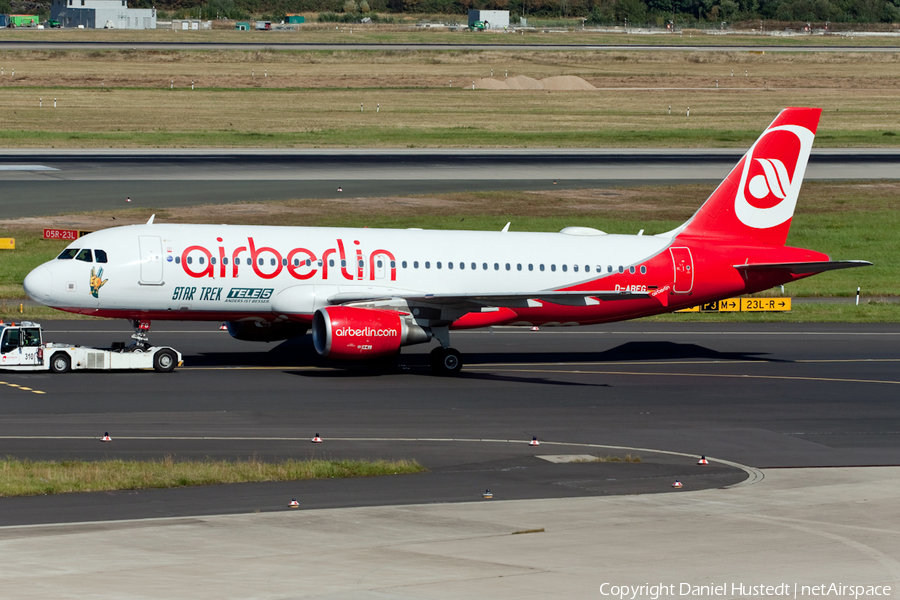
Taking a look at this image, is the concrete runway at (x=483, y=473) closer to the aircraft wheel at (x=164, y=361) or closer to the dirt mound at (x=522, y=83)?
the aircraft wheel at (x=164, y=361)

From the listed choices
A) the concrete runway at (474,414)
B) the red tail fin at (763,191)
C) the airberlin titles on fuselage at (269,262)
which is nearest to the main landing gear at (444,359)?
the concrete runway at (474,414)

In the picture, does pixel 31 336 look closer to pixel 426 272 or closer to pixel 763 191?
pixel 426 272

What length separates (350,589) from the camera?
18.9 metres

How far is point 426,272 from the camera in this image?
4312 cm

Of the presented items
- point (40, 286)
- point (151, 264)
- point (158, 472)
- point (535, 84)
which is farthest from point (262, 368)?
point (535, 84)

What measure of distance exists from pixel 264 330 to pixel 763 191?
66.3 ft

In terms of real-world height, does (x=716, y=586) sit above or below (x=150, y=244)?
below

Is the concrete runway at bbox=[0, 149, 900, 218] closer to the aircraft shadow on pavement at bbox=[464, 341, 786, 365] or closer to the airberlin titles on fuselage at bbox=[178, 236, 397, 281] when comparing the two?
the airberlin titles on fuselage at bbox=[178, 236, 397, 281]

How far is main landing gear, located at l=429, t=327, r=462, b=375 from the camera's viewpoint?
42.9 metres

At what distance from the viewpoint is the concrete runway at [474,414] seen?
1075 inches

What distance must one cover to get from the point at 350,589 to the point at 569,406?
2011cm

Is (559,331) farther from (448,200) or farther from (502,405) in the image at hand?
(448,200)

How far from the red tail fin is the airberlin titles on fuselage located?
13.6 meters

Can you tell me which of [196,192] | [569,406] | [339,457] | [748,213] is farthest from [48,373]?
[196,192]
